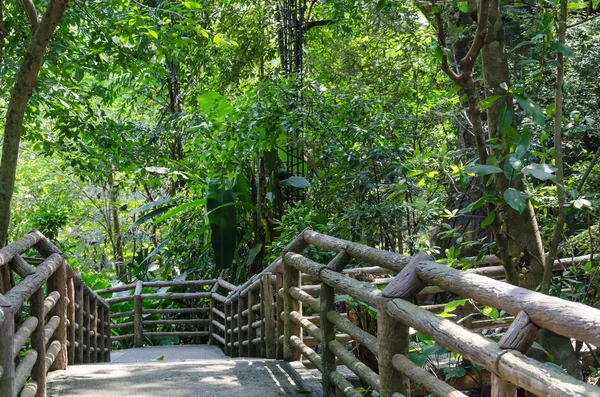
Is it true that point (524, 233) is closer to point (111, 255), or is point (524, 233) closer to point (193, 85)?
point (193, 85)

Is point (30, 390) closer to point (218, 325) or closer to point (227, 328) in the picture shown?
point (227, 328)

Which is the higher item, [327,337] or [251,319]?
[327,337]

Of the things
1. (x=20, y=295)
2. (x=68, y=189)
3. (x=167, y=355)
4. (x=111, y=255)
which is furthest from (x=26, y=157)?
(x=20, y=295)

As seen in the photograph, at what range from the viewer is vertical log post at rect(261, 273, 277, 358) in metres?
5.88

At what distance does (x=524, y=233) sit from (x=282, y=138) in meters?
4.30

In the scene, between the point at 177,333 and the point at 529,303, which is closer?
the point at 529,303

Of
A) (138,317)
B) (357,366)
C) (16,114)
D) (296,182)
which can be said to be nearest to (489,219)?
(357,366)

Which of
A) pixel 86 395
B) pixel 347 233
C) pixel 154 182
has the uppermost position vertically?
pixel 154 182

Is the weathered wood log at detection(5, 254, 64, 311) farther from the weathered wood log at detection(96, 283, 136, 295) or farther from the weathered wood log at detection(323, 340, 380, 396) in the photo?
the weathered wood log at detection(96, 283, 136, 295)

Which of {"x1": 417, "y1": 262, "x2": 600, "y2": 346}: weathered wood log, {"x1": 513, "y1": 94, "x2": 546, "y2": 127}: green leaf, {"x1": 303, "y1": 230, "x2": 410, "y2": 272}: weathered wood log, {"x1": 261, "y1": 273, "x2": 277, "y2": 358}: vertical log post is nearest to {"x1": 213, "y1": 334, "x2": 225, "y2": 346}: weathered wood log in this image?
{"x1": 261, "y1": 273, "x2": 277, "y2": 358}: vertical log post

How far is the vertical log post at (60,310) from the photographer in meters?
5.14

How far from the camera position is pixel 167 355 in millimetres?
9344

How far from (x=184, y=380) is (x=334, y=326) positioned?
3.79ft

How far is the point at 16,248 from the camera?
4.12 m
